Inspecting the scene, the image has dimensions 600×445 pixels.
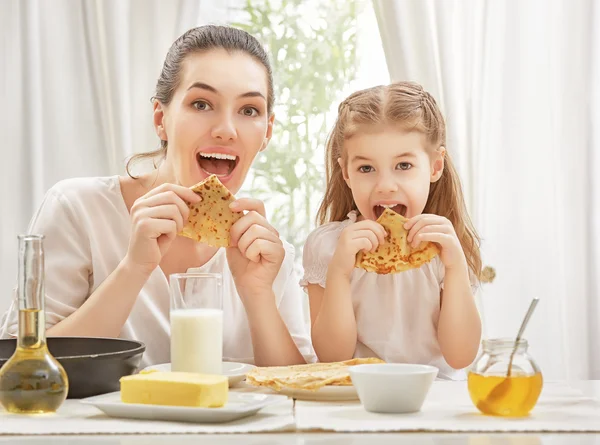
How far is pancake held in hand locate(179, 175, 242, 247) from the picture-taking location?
1.86 metres

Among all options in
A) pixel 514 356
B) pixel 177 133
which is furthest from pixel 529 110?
pixel 514 356

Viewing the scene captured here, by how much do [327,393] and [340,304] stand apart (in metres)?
0.61

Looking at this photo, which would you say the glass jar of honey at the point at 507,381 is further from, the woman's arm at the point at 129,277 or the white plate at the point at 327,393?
the woman's arm at the point at 129,277

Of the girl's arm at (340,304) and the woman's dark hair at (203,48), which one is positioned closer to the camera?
the girl's arm at (340,304)

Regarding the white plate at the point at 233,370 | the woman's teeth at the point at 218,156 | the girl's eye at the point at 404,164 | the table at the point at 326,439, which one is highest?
the woman's teeth at the point at 218,156

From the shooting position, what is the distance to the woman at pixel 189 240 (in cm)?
198

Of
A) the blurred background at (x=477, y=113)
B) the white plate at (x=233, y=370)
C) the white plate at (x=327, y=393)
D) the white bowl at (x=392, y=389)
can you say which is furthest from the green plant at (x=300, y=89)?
the white bowl at (x=392, y=389)

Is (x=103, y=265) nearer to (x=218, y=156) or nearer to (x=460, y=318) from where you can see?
(x=218, y=156)

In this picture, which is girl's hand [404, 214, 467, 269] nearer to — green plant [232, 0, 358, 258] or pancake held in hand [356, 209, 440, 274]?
pancake held in hand [356, 209, 440, 274]

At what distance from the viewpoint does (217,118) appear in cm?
216

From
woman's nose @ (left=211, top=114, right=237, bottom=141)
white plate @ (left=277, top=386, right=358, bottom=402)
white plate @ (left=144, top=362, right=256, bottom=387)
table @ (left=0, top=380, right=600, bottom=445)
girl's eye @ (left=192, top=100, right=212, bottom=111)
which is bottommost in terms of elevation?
table @ (left=0, top=380, right=600, bottom=445)

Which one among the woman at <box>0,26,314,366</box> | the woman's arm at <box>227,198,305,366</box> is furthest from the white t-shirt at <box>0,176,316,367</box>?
the woman's arm at <box>227,198,305,366</box>

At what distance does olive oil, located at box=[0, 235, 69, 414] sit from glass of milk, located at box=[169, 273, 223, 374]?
0.29 meters

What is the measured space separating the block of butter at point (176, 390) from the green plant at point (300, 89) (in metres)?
2.57
